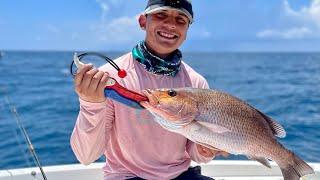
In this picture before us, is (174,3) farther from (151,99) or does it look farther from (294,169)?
(294,169)

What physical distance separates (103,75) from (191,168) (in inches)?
47.3

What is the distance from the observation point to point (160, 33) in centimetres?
287

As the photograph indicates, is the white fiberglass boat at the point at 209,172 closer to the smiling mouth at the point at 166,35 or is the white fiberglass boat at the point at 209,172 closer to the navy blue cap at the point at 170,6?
the smiling mouth at the point at 166,35

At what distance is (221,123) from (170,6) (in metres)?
0.87

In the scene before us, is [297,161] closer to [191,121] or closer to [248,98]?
[191,121]

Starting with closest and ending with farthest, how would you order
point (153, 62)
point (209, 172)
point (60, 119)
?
point (153, 62) → point (209, 172) → point (60, 119)

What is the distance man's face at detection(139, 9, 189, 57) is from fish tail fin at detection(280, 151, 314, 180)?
1015 millimetres

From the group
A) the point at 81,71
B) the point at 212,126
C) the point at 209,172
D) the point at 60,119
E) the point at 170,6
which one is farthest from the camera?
the point at 60,119

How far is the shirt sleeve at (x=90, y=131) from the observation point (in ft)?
7.96

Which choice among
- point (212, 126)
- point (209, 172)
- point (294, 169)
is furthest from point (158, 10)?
point (209, 172)

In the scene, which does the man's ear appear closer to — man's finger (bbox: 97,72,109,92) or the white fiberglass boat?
man's finger (bbox: 97,72,109,92)

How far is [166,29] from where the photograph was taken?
→ 2.83 metres

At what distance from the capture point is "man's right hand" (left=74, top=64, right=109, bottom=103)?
2.14m

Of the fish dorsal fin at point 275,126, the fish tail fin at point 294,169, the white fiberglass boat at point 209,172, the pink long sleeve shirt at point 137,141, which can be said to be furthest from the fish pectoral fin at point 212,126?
the white fiberglass boat at point 209,172
